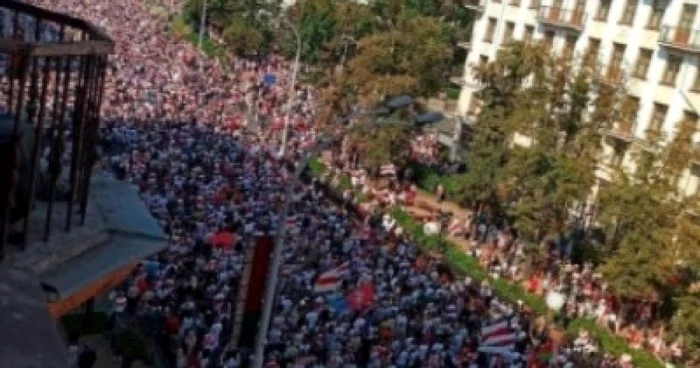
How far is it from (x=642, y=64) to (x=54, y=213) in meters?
37.2

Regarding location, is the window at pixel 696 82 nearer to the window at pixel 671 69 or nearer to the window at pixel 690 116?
the window at pixel 690 116

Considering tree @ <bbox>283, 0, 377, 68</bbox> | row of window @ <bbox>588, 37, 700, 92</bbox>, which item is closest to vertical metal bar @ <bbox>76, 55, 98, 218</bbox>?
row of window @ <bbox>588, 37, 700, 92</bbox>

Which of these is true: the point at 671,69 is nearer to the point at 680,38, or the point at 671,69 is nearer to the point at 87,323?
the point at 680,38

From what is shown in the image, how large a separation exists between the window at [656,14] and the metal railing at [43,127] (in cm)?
3620

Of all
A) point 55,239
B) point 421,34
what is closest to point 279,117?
point 421,34

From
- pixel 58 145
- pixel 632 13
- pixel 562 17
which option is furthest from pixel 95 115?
pixel 562 17

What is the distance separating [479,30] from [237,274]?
35811mm

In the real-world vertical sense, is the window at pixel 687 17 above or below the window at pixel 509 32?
above

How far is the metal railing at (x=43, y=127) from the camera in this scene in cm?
792

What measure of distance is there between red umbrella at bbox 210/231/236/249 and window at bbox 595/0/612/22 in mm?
26272

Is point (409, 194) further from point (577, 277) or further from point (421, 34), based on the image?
point (577, 277)

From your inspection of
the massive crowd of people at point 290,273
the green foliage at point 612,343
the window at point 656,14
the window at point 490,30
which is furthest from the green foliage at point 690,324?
the window at point 490,30

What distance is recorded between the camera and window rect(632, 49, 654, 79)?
4284 cm

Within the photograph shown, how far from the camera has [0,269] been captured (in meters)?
7.73
